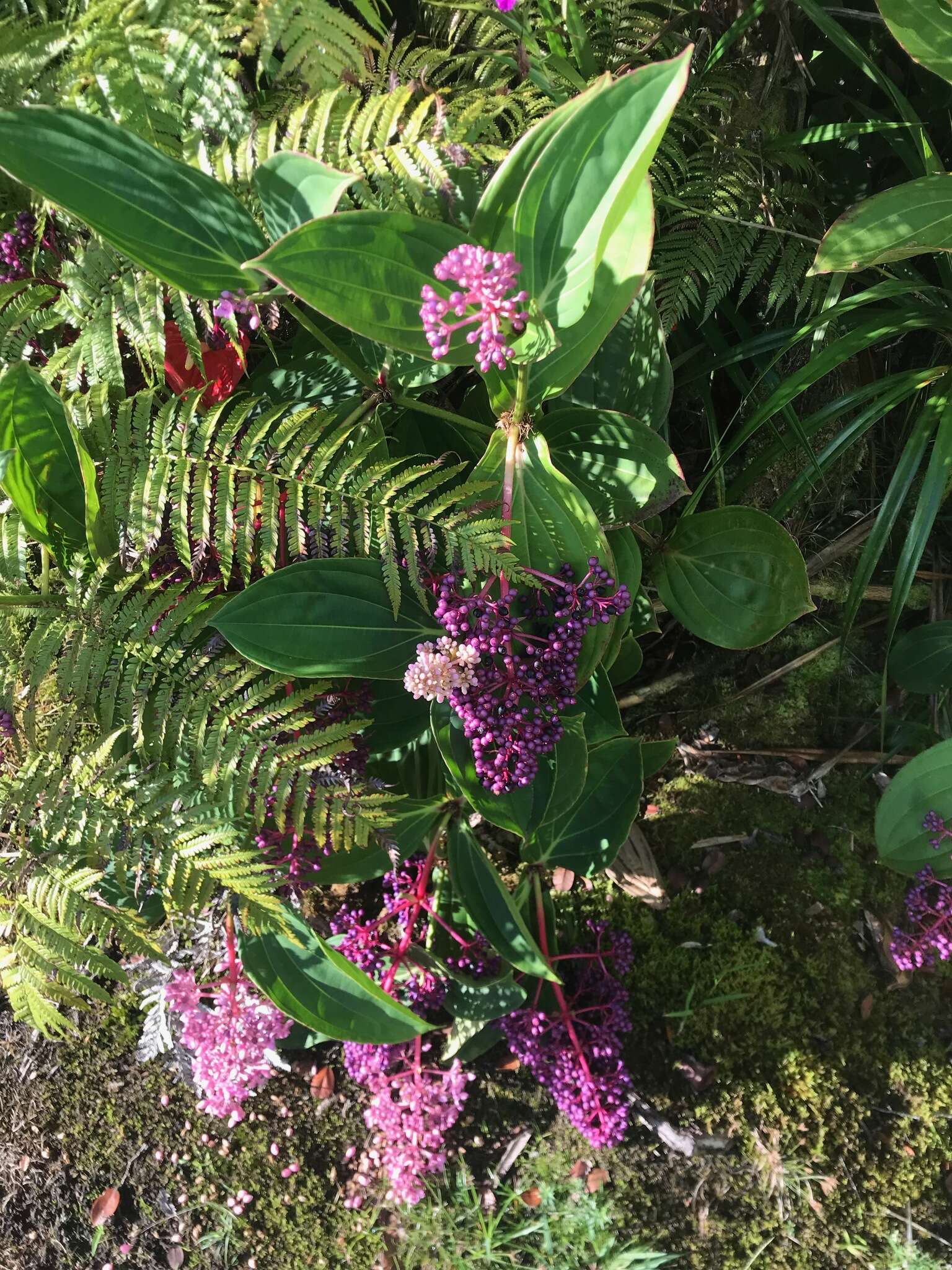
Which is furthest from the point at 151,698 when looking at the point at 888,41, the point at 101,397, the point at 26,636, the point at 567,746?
the point at 888,41

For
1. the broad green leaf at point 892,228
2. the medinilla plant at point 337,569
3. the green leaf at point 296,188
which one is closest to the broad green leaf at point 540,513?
the medinilla plant at point 337,569

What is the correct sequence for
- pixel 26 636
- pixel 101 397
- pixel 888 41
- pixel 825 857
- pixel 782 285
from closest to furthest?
pixel 101 397
pixel 26 636
pixel 782 285
pixel 888 41
pixel 825 857

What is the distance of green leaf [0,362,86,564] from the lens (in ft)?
3.76

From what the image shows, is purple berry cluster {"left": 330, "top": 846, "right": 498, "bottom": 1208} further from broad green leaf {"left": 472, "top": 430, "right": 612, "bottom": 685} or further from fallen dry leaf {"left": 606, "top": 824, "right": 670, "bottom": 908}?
broad green leaf {"left": 472, "top": 430, "right": 612, "bottom": 685}

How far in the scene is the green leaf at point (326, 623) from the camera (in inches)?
46.4

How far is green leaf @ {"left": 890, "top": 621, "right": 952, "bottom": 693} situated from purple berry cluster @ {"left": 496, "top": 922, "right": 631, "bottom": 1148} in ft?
2.96

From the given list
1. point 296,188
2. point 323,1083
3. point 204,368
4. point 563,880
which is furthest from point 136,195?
point 323,1083

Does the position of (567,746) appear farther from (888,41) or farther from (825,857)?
(888,41)

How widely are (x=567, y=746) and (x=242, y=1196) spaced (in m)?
1.43

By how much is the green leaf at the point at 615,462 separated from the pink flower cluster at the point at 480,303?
28 cm

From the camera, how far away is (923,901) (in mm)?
1723

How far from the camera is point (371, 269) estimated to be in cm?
102

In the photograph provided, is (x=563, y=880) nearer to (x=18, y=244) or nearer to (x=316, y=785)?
(x=316, y=785)

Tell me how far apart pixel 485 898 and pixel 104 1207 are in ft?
4.25
